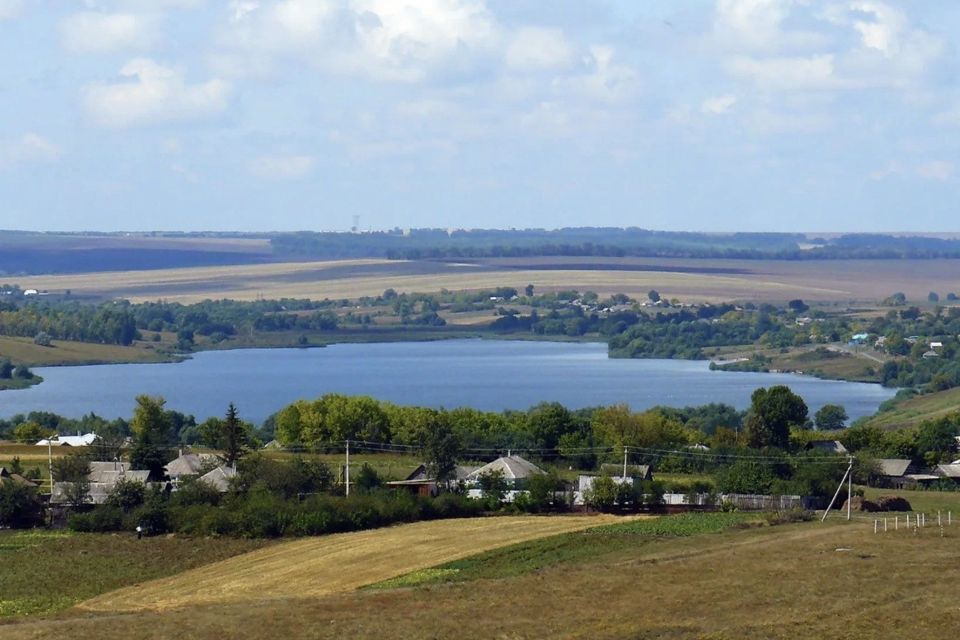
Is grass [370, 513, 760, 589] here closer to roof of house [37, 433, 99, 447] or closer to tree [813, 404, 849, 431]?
roof of house [37, 433, 99, 447]

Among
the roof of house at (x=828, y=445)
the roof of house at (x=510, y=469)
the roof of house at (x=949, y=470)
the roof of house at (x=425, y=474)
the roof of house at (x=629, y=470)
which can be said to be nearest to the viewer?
the roof of house at (x=425, y=474)

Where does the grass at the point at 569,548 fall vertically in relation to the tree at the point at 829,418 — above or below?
above

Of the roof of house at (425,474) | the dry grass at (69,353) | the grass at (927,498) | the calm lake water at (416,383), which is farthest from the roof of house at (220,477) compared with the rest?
the dry grass at (69,353)

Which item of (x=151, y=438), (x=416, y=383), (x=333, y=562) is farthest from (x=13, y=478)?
(x=416, y=383)

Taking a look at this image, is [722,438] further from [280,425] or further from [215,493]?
[215,493]

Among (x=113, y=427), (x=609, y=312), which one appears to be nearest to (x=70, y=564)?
(x=113, y=427)

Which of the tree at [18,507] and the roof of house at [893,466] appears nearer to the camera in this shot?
the tree at [18,507]

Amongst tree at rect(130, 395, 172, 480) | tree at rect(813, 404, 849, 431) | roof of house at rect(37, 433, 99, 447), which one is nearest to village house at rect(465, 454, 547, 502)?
tree at rect(130, 395, 172, 480)

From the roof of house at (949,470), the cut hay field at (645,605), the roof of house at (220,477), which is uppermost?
the cut hay field at (645,605)

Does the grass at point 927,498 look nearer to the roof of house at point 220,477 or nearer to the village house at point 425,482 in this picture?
the village house at point 425,482
